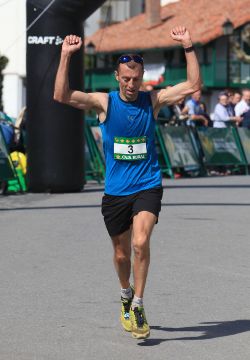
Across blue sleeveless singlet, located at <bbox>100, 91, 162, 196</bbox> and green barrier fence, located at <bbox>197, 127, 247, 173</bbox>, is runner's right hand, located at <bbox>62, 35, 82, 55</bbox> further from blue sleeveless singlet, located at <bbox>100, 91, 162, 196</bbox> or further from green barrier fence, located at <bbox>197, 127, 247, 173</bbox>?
green barrier fence, located at <bbox>197, 127, 247, 173</bbox>

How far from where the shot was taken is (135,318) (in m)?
7.58

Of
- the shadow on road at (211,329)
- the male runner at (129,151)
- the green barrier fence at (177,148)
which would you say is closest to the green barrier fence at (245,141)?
the green barrier fence at (177,148)

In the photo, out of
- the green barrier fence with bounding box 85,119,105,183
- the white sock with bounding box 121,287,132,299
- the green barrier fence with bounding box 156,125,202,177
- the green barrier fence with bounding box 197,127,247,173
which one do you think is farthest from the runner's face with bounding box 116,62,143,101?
the green barrier fence with bounding box 197,127,247,173

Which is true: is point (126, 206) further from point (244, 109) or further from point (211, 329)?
point (244, 109)

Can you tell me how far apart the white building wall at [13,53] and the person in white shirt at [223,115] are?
40949 mm

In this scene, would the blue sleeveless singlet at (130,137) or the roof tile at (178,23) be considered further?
the roof tile at (178,23)

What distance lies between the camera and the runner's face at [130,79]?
7.79 metres

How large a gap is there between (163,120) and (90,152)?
2.73 meters

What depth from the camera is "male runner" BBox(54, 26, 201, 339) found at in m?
7.80

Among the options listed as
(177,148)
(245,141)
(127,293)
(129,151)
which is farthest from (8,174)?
(129,151)

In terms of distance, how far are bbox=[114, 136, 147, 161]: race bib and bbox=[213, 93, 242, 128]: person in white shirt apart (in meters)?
18.4

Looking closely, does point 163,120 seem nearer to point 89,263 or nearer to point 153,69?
point 89,263

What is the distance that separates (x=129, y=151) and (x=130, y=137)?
0.10 metres

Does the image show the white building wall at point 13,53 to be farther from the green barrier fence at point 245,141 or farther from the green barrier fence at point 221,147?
the green barrier fence at point 221,147
